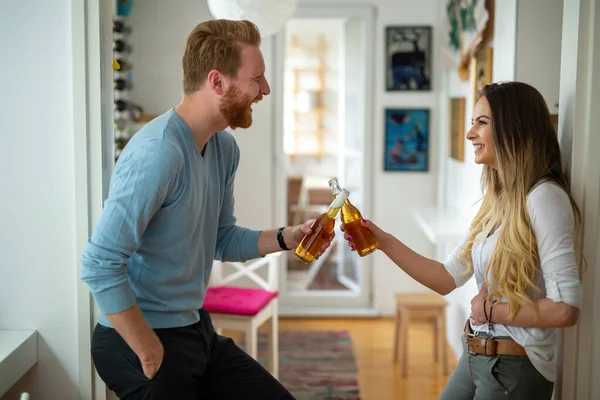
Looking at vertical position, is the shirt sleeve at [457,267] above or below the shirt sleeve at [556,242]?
below

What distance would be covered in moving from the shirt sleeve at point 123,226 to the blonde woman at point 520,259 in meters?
0.84

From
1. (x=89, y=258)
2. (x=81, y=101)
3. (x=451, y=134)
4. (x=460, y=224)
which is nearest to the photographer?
(x=89, y=258)

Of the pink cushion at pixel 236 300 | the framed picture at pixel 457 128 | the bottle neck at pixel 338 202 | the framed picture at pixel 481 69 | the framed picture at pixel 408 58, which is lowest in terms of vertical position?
the pink cushion at pixel 236 300

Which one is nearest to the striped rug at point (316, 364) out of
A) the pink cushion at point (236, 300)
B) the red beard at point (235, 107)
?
the pink cushion at point (236, 300)

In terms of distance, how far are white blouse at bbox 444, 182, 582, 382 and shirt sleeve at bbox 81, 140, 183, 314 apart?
0.86m

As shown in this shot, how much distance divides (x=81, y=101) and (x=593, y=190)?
1.41 m

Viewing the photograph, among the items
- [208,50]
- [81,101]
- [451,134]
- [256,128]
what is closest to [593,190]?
[208,50]

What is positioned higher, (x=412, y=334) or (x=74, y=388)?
(x=74, y=388)

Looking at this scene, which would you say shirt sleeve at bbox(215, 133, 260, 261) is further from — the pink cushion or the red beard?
the pink cushion

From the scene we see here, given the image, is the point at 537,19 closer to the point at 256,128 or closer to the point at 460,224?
the point at 460,224

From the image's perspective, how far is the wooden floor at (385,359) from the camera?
3.82 metres

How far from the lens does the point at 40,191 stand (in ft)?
7.11

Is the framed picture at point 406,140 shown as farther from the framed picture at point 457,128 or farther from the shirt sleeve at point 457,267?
the shirt sleeve at point 457,267

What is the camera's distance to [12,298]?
2.21 meters
